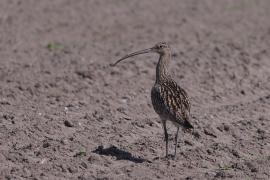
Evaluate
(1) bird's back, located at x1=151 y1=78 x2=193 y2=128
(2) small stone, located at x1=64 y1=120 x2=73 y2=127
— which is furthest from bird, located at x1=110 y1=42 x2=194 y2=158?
(2) small stone, located at x1=64 y1=120 x2=73 y2=127

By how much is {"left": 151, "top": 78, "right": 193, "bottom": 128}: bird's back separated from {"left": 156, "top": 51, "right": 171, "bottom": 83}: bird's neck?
31 centimetres

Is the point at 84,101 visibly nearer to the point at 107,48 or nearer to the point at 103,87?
the point at 103,87

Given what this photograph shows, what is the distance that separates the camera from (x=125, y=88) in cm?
1518

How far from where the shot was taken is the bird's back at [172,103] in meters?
11.5

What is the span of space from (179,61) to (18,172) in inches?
280

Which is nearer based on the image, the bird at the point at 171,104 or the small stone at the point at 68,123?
the bird at the point at 171,104

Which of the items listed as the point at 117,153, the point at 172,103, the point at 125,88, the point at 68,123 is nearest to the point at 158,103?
the point at 172,103

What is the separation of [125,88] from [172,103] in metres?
3.63

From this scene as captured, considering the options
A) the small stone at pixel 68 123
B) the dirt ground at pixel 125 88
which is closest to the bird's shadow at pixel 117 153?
the dirt ground at pixel 125 88

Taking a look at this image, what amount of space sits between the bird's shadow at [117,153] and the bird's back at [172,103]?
705 mm

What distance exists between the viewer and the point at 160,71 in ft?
41.1

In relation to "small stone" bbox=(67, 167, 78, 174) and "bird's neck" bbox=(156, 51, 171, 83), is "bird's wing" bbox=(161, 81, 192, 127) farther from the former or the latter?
"small stone" bbox=(67, 167, 78, 174)

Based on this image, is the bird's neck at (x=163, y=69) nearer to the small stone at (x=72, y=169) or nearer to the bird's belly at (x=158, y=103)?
the bird's belly at (x=158, y=103)

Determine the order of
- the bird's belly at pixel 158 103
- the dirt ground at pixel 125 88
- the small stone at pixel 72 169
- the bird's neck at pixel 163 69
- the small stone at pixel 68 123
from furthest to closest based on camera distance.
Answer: the small stone at pixel 68 123 → the bird's neck at pixel 163 69 → the bird's belly at pixel 158 103 → the dirt ground at pixel 125 88 → the small stone at pixel 72 169
